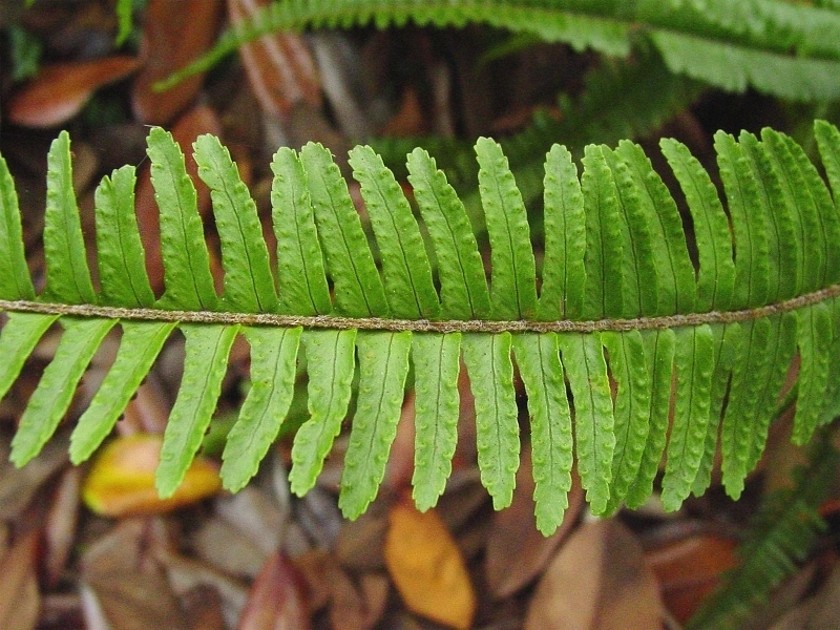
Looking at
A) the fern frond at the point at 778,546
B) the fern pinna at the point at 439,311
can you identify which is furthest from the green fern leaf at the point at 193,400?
the fern frond at the point at 778,546

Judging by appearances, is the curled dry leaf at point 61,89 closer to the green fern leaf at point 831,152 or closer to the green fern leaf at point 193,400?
the green fern leaf at point 193,400

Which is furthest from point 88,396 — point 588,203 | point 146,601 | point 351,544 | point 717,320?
point 717,320

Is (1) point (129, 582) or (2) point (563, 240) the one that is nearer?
(2) point (563, 240)

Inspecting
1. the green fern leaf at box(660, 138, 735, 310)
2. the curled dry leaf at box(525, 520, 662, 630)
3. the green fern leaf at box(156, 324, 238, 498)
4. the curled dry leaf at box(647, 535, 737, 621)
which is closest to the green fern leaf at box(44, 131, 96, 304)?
the green fern leaf at box(156, 324, 238, 498)

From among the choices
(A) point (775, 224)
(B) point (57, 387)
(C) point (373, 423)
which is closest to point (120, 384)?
(B) point (57, 387)

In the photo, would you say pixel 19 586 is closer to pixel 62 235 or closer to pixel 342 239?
pixel 62 235
